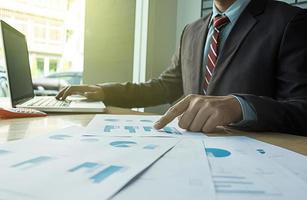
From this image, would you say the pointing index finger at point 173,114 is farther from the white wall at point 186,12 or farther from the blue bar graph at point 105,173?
the white wall at point 186,12

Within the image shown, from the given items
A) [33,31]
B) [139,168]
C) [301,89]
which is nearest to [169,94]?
[301,89]

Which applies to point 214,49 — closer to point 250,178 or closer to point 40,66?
point 250,178

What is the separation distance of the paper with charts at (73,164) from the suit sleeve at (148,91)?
2.40 feet

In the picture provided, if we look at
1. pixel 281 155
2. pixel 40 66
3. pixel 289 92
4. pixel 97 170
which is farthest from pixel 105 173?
pixel 40 66

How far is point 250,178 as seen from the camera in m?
0.35

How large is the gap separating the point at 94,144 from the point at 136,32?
5.57 ft

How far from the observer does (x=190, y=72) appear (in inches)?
50.1

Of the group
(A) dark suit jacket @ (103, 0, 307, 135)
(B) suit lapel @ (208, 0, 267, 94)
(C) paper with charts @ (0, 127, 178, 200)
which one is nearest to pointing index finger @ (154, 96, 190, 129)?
(C) paper with charts @ (0, 127, 178, 200)

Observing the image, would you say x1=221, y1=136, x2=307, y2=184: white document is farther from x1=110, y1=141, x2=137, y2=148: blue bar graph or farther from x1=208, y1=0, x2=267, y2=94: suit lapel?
x1=208, y1=0, x2=267, y2=94: suit lapel

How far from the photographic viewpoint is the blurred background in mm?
1938

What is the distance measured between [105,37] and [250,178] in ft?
6.06

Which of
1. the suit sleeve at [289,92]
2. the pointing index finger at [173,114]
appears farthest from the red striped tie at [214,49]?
the pointing index finger at [173,114]

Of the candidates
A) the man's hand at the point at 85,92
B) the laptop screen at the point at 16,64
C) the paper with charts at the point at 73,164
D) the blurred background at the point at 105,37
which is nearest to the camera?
the paper with charts at the point at 73,164

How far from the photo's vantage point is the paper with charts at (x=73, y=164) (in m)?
0.29
